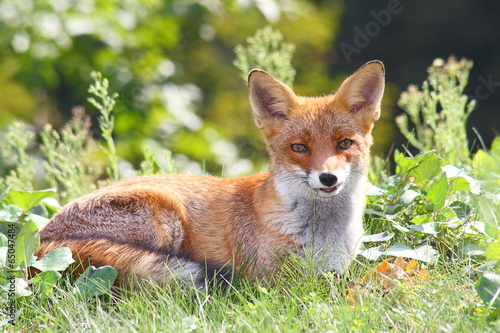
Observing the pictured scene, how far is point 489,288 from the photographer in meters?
3.17

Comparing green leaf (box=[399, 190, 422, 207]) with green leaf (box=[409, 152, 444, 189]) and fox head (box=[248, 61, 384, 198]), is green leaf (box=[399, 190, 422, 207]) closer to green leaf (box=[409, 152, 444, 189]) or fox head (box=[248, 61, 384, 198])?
green leaf (box=[409, 152, 444, 189])

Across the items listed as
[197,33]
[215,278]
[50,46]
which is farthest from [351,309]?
[197,33]

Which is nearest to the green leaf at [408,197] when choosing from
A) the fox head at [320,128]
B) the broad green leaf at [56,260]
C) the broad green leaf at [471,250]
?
Result: the fox head at [320,128]

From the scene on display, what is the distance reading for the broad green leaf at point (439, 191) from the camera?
429cm

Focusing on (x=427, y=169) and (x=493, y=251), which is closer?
(x=493, y=251)

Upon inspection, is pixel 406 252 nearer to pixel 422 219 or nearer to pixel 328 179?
pixel 422 219

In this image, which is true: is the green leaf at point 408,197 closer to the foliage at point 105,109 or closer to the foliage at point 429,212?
the foliage at point 429,212

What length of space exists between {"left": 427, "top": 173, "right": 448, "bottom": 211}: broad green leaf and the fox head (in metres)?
0.51

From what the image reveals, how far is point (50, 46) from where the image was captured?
8031 millimetres

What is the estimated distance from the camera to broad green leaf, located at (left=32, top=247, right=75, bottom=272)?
3.83 metres

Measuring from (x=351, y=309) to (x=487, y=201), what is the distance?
4.68 ft

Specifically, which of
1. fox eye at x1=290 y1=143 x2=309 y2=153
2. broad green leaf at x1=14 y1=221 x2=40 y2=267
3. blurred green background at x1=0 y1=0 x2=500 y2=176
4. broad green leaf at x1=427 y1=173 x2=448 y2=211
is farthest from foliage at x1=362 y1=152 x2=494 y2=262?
broad green leaf at x1=14 y1=221 x2=40 y2=267

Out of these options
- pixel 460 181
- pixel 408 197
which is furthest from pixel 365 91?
pixel 460 181

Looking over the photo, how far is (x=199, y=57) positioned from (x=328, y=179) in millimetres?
8744
